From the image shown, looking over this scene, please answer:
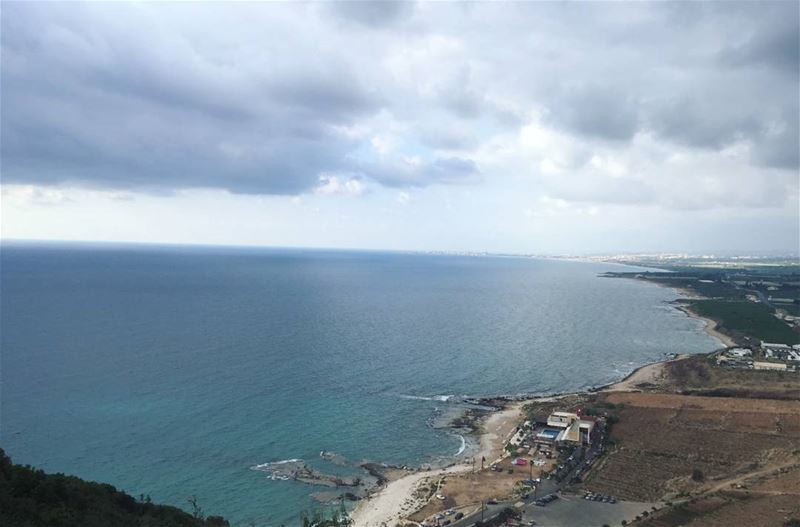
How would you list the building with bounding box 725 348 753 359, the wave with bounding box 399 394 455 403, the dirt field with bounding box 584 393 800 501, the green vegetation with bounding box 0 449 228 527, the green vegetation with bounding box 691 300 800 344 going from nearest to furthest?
1. the green vegetation with bounding box 0 449 228 527
2. the dirt field with bounding box 584 393 800 501
3. the wave with bounding box 399 394 455 403
4. the building with bounding box 725 348 753 359
5. the green vegetation with bounding box 691 300 800 344

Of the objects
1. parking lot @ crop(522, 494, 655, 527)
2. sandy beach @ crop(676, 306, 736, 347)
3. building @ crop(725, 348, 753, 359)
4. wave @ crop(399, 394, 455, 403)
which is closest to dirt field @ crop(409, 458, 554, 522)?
parking lot @ crop(522, 494, 655, 527)

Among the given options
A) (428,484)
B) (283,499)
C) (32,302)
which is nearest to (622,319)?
(428,484)

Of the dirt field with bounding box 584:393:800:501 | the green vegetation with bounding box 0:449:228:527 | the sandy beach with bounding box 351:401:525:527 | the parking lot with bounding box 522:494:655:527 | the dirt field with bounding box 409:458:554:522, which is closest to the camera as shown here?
the green vegetation with bounding box 0:449:228:527

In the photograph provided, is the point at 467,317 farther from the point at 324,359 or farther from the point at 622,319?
the point at 324,359

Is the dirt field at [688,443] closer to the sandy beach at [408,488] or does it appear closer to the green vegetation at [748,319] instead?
the sandy beach at [408,488]

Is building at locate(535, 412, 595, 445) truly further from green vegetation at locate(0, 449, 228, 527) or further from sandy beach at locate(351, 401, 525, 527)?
green vegetation at locate(0, 449, 228, 527)

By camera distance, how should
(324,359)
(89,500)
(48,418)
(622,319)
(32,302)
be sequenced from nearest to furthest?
1. (89,500)
2. (48,418)
3. (324,359)
4. (32,302)
5. (622,319)
